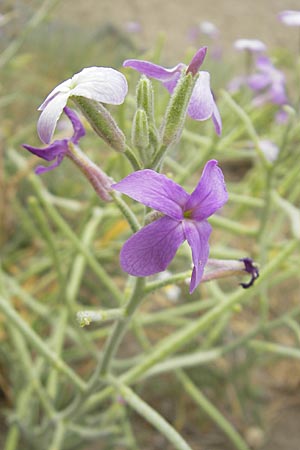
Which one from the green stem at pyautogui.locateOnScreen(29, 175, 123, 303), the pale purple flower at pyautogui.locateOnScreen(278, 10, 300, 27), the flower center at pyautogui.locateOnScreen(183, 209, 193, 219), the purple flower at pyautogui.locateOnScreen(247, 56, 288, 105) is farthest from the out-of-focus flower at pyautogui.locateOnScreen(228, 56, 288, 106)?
the flower center at pyautogui.locateOnScreen(183, 209, 193, 219)

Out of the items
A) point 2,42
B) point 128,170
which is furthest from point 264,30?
point 128,170

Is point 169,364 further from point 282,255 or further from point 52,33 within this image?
point 52,33

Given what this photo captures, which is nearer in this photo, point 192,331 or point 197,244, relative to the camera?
point 197,244

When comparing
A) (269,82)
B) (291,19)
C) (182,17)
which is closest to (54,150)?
(291,19)

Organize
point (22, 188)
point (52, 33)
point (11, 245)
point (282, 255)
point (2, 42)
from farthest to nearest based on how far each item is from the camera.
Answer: point (52, 33) < point (2, 42) < point (22, 188) < point (11, 245) < point (282, 255)

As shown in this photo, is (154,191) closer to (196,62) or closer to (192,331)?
(196,62)
